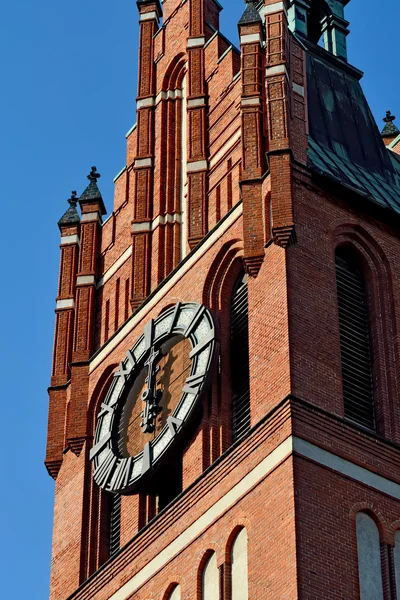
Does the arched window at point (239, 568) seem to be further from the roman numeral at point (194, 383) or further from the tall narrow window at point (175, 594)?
the roman numeral at point (194, 383)

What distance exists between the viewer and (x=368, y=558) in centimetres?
3108

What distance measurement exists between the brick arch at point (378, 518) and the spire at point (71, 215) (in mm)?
11680

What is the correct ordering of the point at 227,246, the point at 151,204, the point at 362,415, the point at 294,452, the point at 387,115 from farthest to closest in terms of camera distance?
the point at 387,115 < the point at 151,204 < the point at 227,246 < the point at 362,415 < the point at 294,452

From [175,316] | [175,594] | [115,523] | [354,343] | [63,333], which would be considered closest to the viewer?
[175,594]

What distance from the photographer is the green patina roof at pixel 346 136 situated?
37.4 m

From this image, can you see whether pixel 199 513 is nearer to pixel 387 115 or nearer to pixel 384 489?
pixel 384 489

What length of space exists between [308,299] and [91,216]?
8.14 metres

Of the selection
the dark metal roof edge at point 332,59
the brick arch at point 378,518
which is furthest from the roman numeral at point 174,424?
the dark metal roof edge at point 332,59

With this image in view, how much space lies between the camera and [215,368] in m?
34.5

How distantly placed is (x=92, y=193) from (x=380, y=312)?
8019 mm

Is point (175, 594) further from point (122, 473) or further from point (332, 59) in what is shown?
point (332, 59)

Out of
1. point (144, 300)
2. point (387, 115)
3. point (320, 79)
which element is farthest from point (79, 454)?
point (387, 115)

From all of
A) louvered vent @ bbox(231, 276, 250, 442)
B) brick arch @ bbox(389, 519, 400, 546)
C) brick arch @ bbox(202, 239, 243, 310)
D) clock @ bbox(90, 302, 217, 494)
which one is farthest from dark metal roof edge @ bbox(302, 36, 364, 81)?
brick arch @ bbox(389, 519, 400, 546)

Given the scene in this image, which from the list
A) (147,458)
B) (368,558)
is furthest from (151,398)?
(368,558)
